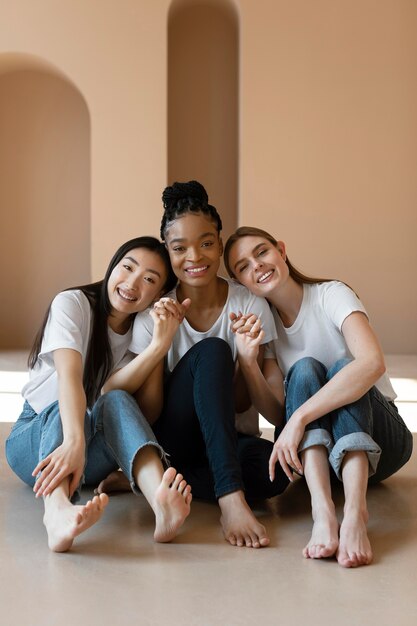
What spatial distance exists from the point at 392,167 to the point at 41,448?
5350 mm

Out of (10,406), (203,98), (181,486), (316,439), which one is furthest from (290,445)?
(203,98)

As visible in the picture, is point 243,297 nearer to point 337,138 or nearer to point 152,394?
point 152,394

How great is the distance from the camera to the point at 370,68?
6.72 meters

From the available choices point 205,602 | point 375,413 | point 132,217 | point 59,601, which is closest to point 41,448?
point 59,601

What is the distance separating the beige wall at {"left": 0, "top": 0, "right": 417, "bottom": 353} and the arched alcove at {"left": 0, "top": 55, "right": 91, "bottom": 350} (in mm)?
589

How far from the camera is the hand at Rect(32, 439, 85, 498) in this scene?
1.95m

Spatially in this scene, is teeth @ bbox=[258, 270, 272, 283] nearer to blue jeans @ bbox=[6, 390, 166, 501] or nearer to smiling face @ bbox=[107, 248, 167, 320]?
smiling face @ bbox=[107, 248, 167, 320]

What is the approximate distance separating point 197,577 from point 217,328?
31.9 inches

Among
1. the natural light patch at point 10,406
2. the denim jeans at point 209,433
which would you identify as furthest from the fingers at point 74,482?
the natural light patch at point 10,406

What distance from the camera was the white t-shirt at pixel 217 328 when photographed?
90.7 inches

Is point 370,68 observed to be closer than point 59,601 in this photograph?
No

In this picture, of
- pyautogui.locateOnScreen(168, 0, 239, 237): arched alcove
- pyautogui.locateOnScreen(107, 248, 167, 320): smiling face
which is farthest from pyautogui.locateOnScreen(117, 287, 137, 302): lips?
pyautogui.locateOnScreen(168, 0, 239, 237): arched alcove

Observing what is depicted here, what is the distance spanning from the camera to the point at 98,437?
219 centimetres

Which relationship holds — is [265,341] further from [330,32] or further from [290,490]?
[330,32]
